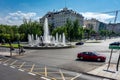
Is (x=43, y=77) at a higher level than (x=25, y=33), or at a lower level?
lower

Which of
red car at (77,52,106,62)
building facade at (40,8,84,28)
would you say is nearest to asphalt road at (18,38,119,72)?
red car at (77,52,106,62)

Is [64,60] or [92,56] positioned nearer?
[64,60]

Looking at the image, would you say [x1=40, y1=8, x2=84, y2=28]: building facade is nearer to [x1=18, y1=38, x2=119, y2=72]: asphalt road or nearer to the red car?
[x1=18, y1=38, x2=119, y2=72]: asphalt road

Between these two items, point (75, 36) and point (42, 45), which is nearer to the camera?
point (42, 45)

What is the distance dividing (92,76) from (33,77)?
18.8 feet

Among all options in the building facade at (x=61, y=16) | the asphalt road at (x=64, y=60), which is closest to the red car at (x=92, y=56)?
the asphalt road at (x=64, y=60)

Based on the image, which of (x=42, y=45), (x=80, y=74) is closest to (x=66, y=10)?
(x=42, y=45)

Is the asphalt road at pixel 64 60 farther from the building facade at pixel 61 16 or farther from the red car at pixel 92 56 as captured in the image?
the building facade at pixel 61 16

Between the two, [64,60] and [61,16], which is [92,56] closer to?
[64,60]

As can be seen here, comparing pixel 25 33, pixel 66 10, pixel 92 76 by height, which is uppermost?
pixel 66 10

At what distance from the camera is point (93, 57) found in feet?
89.1

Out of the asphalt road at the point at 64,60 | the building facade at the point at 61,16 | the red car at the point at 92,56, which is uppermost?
the building facade at the point at 61,16

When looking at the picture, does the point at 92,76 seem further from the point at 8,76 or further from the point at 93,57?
the point at 93,57

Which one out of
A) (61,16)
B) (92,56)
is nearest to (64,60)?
(92,56)
